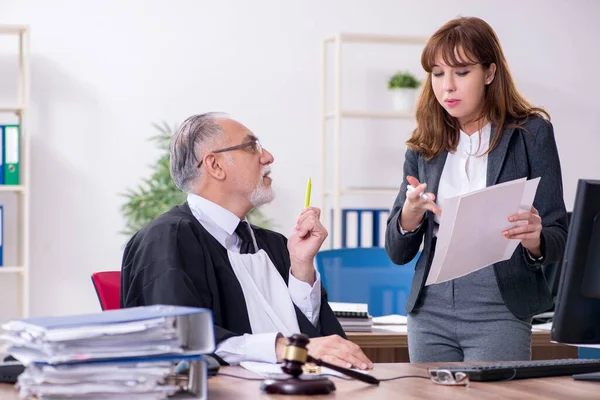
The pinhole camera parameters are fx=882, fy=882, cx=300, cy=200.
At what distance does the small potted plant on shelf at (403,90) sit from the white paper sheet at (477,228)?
3119 millimetres

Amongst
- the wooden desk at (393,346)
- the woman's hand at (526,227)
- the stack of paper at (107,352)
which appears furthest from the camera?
the wooden desk at (393,346)

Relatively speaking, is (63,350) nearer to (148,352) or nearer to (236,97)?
(148,352)

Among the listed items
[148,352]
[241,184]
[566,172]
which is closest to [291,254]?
[241,184]

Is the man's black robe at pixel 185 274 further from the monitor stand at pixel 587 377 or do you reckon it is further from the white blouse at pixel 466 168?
the monitor stand at pixel 587 377

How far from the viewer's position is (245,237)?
7.58 feet

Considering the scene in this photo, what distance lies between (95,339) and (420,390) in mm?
599

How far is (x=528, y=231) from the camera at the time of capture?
2.08 metres

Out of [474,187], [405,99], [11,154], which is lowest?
[474,187]

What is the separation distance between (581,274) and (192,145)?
1108 millimetres

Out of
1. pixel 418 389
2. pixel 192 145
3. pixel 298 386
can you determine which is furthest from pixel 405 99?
pixel 298 386

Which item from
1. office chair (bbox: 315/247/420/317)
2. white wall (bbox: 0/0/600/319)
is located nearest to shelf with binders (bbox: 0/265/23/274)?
white wall (bbox: 0/0/600/319)

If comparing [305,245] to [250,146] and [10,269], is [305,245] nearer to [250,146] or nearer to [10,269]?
[250,146]

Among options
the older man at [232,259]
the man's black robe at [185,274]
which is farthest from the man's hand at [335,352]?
the man's black robe at [185,274]

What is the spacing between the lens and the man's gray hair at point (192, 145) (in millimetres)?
2316
